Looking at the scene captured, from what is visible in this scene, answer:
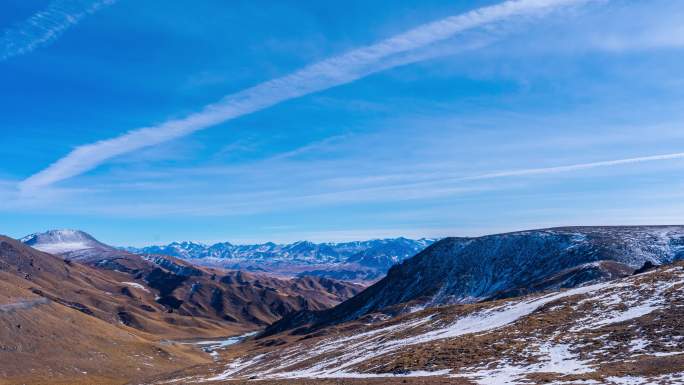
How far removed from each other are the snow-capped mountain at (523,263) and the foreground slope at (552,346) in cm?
6640

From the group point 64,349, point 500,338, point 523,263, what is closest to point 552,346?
point 500,338

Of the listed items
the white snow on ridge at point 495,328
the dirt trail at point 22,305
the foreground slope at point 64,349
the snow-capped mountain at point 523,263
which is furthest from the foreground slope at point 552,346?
the dirt trail at point 22,305

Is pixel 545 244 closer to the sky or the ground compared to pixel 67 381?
closer to the sky

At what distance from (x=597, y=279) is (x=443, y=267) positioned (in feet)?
252

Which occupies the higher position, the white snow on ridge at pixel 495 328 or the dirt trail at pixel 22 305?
the dirt trail at pixel 22 305

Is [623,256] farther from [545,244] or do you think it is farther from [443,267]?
[443,267]

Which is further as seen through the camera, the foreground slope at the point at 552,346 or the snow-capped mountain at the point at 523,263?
the snow-capped mountain at the point at 523,263

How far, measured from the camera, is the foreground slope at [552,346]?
98.0 ft

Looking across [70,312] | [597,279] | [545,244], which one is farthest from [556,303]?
[70,312]

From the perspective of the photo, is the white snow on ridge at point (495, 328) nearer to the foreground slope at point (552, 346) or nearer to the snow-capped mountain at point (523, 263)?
the foreground slope at point (552, 346)

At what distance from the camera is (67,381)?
334 ft

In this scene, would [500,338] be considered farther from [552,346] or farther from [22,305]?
[22,305]

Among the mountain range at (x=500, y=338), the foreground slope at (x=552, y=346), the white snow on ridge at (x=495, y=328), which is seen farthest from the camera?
the white snow on ridge at (x=495, y=328)

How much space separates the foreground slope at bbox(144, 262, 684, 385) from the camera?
98.0 ft
